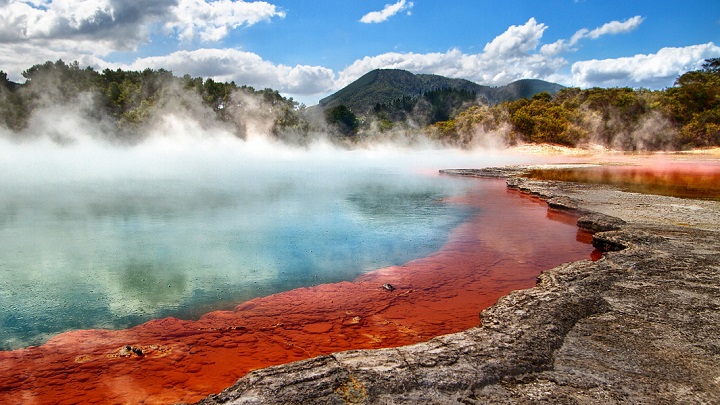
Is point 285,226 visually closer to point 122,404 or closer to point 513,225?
point 513,225

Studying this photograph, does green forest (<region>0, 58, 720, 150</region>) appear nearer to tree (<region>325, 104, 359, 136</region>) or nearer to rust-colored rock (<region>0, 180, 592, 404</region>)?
tree (<region>325, 104, 359, 136</region>)

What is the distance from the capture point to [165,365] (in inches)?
167

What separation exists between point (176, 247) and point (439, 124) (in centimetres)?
6001

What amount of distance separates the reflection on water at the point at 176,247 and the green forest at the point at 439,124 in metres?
37.1

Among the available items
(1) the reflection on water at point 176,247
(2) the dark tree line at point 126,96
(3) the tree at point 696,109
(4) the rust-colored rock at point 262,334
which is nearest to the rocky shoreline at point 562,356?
(4) the rust-colored rock at point 262,334

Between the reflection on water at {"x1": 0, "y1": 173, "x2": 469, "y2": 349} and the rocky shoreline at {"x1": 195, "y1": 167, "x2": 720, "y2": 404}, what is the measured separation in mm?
2952

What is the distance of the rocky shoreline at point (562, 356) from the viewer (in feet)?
9.86

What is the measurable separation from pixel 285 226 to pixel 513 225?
5475 millimetres

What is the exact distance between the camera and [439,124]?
65.1 m

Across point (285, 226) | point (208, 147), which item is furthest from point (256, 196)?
point (208, 147)

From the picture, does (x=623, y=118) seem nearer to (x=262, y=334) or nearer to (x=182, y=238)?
(x=182, y=238)

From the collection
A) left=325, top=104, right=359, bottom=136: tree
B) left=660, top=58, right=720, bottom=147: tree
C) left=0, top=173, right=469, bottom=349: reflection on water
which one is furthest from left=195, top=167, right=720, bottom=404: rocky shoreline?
left=325, top=104, right=359, bottom=136: tree

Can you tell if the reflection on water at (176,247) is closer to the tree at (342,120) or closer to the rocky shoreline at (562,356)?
the rocky shoreline at (562,356)

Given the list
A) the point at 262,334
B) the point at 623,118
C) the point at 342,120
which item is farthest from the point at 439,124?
the point at 262,334
